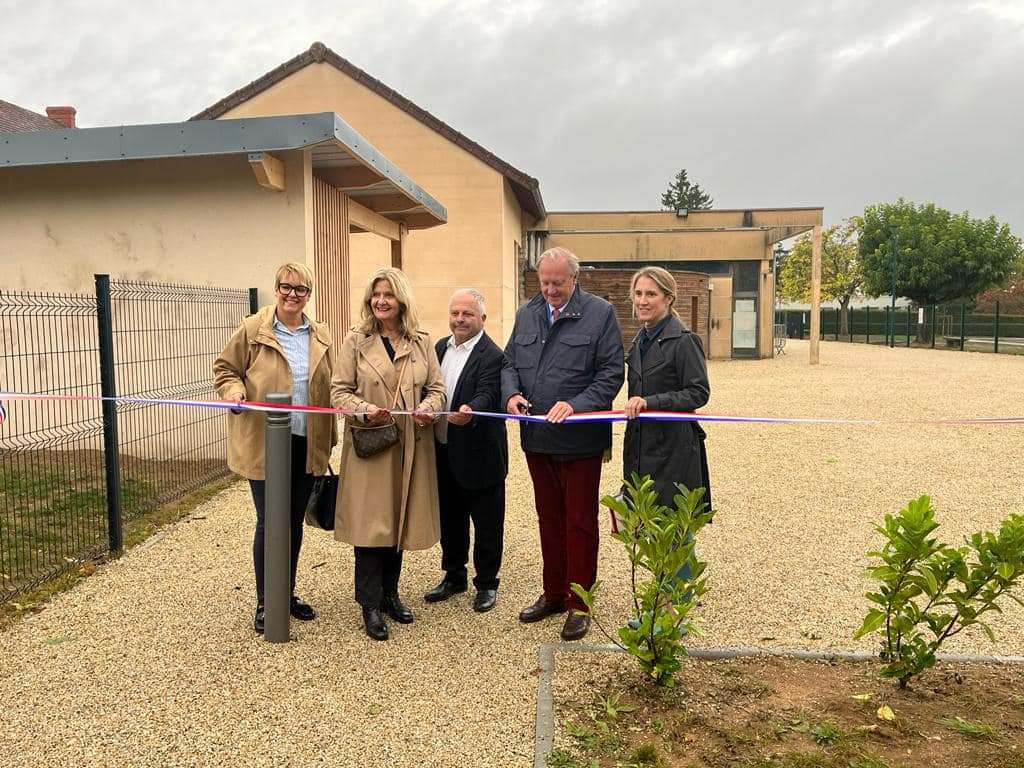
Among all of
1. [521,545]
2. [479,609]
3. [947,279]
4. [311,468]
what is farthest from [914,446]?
[947,279]

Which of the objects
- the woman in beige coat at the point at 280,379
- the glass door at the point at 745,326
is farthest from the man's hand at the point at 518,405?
the glass door at the point at 745,326

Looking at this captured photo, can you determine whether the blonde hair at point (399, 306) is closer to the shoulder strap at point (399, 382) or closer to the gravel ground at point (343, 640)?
the shoulder strap at point (399, 382)

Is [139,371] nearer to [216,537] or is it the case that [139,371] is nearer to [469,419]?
[216,537]

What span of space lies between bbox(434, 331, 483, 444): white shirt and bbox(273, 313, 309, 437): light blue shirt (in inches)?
27.0

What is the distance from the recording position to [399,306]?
4.15 meters

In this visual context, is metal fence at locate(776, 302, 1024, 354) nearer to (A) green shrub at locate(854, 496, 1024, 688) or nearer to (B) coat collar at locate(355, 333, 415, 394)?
(A) green shrub at locate(854, 496, 1024, 688)

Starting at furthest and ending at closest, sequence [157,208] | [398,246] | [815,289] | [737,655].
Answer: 1. [815,289]
2. [398,246]
3. [157,208]
4. [737,655]

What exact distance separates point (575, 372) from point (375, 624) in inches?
62.9

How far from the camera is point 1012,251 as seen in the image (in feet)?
138

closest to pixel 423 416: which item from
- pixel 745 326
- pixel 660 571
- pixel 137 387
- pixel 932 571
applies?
pixel 660 571

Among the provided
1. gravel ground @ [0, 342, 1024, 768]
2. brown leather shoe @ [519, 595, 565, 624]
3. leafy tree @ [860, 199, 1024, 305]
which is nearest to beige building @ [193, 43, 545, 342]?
gravel ground @ [0, 342, 1024, 768]

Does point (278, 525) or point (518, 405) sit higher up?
point (518, 405)

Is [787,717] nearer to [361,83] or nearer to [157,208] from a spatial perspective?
[157,208]

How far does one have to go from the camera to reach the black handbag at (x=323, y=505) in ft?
14.0
